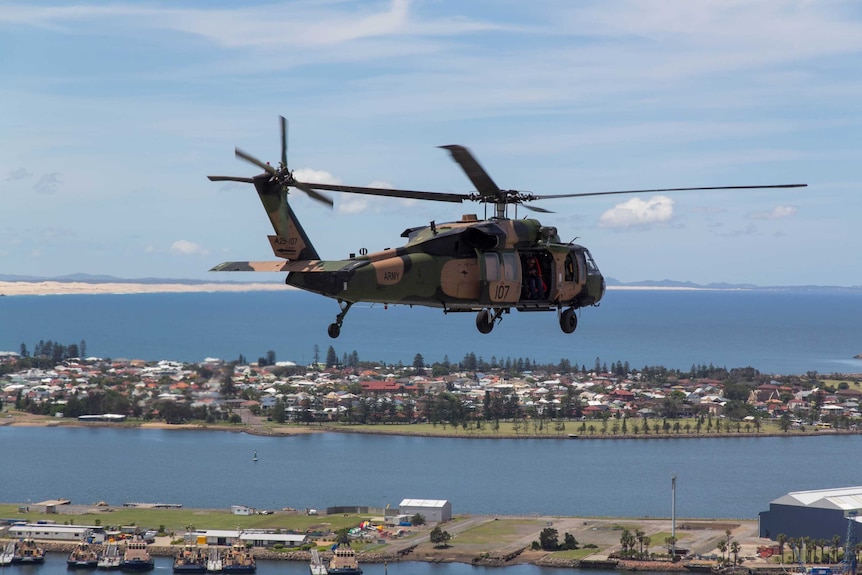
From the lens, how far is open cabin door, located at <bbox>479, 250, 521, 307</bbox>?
23.7 meters

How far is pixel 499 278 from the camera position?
78.2 feet

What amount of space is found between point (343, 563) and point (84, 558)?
17.9 meters

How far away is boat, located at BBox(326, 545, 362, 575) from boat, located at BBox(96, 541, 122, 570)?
14.2 metres

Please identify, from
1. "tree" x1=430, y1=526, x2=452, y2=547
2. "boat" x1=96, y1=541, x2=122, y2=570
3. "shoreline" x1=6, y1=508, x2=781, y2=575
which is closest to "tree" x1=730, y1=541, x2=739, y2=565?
"shoreline" x1=6, y1=508, x2=781, y2=575

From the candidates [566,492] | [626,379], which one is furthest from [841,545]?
[626,379]

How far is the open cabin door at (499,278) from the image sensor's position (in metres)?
23.7

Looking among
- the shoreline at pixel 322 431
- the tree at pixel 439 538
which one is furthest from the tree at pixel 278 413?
the tree at pixel 439 538

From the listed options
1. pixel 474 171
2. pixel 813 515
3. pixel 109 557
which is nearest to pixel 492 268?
pixel 474 171

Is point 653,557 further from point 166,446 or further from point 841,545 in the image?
point 166,446

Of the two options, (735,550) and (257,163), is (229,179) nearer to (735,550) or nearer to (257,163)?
(257,163)

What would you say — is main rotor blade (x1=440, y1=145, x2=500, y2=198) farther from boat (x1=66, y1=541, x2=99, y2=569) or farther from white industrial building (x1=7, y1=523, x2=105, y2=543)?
white industrial building (x1=7, y1=523, x2=105, y2=543)

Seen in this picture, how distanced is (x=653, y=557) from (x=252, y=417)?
2876 inches

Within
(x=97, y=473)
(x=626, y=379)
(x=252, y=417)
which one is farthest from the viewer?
(x=626, y=379)

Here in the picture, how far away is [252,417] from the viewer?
14238 centimetres
